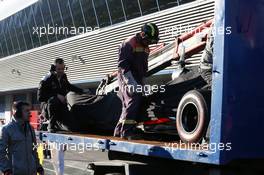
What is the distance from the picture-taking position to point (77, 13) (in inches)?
925

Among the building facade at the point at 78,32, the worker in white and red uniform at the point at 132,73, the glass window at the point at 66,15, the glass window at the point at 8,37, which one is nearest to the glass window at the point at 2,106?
the building facade at the point at 78,32

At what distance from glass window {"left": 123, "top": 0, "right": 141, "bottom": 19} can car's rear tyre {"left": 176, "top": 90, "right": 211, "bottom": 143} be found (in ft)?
47.5

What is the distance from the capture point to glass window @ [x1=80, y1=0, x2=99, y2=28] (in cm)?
2228

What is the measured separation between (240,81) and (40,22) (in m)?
25.3

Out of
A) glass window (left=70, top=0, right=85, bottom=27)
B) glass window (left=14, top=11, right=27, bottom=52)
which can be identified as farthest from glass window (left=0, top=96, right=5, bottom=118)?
glass window (left=70, top=0, right=85, bottom=27)

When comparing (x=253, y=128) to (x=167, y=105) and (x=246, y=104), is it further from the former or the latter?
(x=167, y=105)

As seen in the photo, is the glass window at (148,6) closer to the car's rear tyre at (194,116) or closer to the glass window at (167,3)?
the glass window at (167,3)

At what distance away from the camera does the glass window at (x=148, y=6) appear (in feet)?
58.8

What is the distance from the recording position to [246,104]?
154 inches

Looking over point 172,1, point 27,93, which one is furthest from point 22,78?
point 172,1

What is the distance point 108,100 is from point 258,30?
2.94 metres

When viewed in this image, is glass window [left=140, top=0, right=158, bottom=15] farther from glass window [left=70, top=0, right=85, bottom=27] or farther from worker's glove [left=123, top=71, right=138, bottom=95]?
worker's glove [left=123, top=71, right=138, bottom=95]

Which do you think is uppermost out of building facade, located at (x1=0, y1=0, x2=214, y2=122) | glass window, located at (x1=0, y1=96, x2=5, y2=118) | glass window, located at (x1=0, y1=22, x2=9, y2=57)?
glass window, located at (x1=0, y1=22, x2=9, y2=57)

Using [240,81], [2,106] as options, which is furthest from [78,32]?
[240,81]
